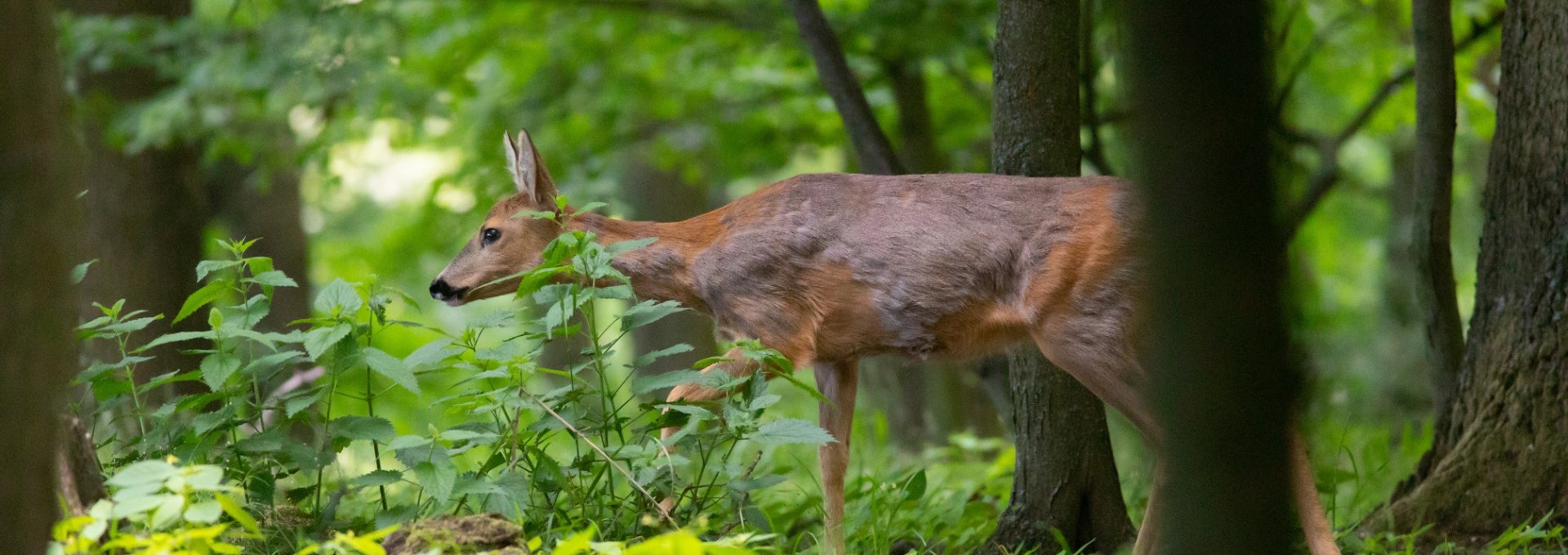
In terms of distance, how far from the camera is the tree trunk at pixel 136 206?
9203 millimetres

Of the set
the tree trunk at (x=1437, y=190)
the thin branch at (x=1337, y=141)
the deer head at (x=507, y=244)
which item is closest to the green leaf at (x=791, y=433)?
the deer head at (x=507, y=244)

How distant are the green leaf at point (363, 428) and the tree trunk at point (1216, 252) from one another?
10.9 feet

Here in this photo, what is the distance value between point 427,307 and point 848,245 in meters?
19.4

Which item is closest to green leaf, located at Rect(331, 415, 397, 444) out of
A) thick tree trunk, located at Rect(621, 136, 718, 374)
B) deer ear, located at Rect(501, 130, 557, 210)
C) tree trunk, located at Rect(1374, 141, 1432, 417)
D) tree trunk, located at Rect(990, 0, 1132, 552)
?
deer ear, located at Rect(501, 130, 557, 210)

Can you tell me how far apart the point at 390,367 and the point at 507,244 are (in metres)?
2.34

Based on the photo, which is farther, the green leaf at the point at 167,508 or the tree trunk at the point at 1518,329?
the tree trunk at the point at 1518,329

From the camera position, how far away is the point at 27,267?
7.38 ft

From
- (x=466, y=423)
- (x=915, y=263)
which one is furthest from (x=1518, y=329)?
(x=466, y=423)

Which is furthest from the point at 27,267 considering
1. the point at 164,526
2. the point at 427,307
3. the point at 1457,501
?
the point at 427,307

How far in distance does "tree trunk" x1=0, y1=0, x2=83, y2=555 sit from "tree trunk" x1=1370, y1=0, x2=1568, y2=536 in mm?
4449

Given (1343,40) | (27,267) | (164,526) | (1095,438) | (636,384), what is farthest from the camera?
(1343,40)

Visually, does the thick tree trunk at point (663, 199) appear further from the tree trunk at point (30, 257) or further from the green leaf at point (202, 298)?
the tree trunk at point (30, 257)

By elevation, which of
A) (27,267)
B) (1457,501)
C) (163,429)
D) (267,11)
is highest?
(267,11)

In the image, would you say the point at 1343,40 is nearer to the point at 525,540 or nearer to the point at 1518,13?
the point at 1518,13
